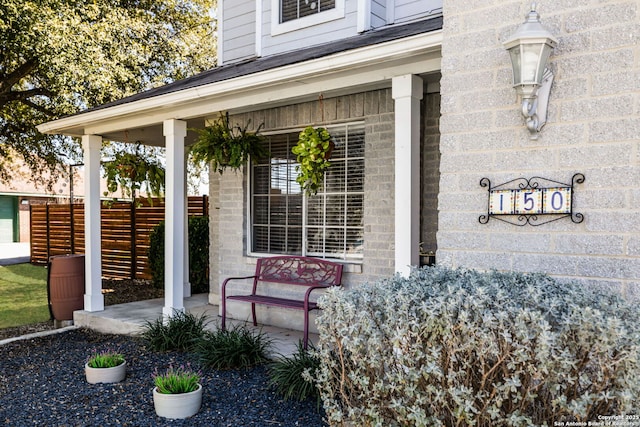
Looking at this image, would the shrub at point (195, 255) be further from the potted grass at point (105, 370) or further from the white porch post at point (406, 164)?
the white porch post at point (406, 164)

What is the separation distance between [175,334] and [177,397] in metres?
1.78

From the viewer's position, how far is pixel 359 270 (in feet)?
17.1

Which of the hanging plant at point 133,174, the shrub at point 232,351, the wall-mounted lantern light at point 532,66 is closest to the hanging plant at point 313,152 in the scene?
the shrub at point 232,351

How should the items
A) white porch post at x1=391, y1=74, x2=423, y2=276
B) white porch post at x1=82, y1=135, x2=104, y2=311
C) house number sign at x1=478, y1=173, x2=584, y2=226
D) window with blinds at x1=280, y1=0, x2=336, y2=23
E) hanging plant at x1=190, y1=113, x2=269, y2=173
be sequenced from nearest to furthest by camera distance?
1. house number sign at x1=478, y1=173, x2=584, y2=226
2. white porch post at x1=391, y1=74, x2=423, y2=276
3. hanging plant at x1=190, y1=113, x2=269, y2=173
4. window with blinds at x1=280, y1=0, x2=336, y2=23
5. white porch post at x1=82, y1=135, x2=104, y2=311

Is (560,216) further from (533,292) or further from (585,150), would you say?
(533,292)

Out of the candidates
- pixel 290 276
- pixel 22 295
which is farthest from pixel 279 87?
pixel 22 295

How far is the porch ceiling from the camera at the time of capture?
3.73 metres

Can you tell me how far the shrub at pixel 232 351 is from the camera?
4.49 metres

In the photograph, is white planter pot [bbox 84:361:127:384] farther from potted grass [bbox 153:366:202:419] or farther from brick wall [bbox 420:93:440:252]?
brick wall [bbox 420:93:440:252]

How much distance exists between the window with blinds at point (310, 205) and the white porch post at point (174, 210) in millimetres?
941

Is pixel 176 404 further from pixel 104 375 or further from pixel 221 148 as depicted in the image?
pixel 221 148

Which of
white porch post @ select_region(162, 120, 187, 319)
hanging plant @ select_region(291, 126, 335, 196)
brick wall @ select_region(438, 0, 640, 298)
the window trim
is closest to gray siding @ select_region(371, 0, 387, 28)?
the window trim

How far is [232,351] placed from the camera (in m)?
4.54

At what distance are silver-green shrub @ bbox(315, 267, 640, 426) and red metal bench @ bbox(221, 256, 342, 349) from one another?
2627 millimetres
